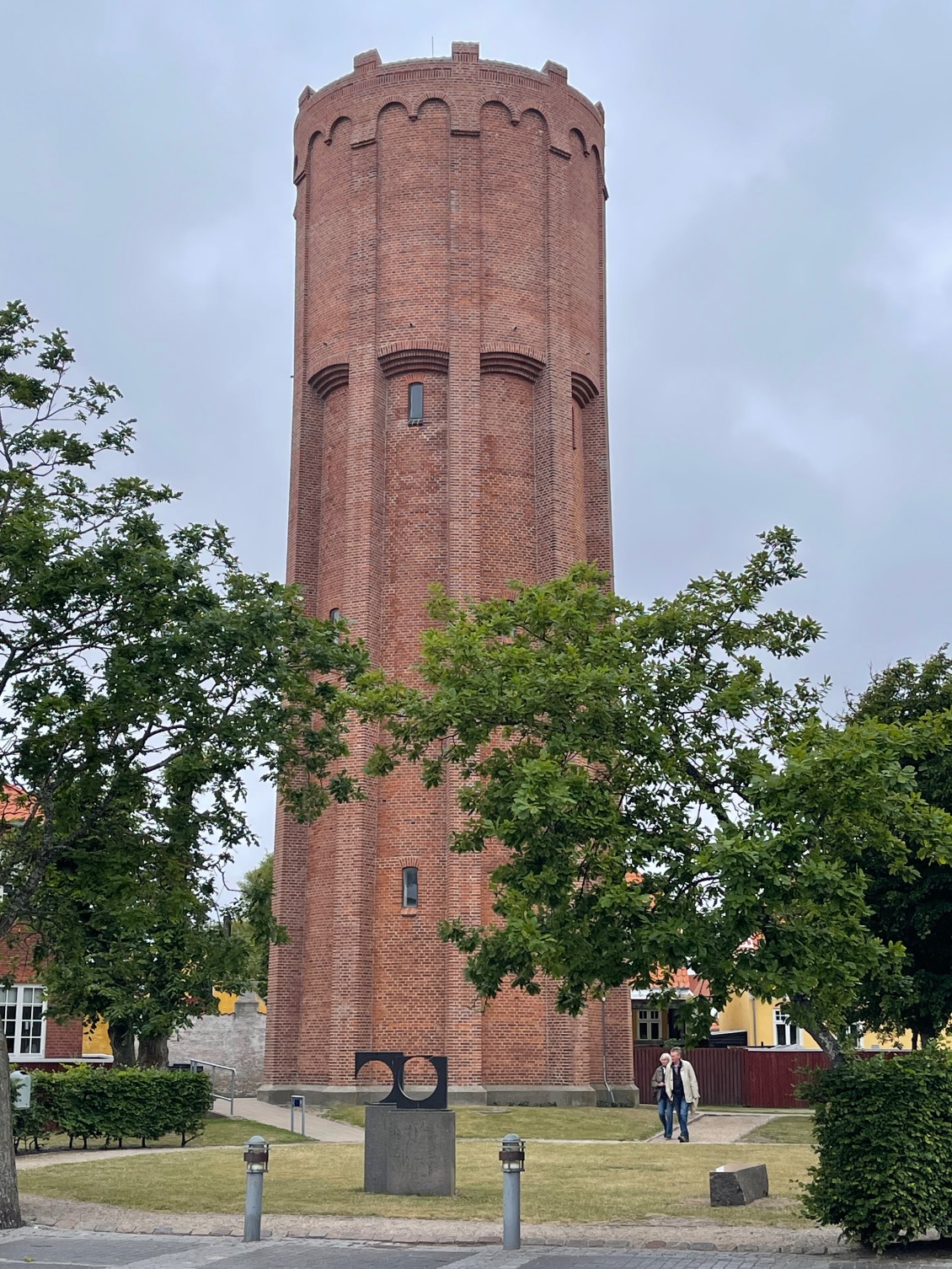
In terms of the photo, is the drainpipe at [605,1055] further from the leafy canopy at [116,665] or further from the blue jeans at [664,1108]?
the leafy canopy at [116,665]

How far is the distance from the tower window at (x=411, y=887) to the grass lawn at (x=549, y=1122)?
455cm

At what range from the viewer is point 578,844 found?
49.3 feet

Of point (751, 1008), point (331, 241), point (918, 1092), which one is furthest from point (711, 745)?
point (751, 1008)

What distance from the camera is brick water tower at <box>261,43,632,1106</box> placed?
106 feet

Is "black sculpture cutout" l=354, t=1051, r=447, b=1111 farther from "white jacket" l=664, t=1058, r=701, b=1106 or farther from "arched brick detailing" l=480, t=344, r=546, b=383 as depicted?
"arched brick detailing" l=480, t=344, r=546, b=383

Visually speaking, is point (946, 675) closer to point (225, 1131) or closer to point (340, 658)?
point (340, 658)

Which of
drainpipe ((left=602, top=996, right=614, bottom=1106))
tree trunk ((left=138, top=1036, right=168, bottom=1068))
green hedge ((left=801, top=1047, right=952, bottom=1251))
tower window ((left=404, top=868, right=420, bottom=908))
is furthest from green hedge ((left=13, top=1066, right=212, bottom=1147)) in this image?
green hedge ((left=801, top=1047, right=952, bottom=1251))

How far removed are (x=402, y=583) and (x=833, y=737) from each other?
21.5 metres

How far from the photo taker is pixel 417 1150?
17.2m

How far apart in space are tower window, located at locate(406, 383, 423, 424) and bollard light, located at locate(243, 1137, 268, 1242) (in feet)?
79.3

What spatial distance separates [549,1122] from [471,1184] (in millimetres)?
10845

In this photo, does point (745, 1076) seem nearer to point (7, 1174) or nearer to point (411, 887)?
point (411, 887)

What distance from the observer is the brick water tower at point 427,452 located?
32312 millimetres

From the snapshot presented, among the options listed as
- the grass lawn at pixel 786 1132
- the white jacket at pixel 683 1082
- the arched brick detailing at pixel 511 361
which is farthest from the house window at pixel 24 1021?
the arched brick detailing at pixel 511 361
